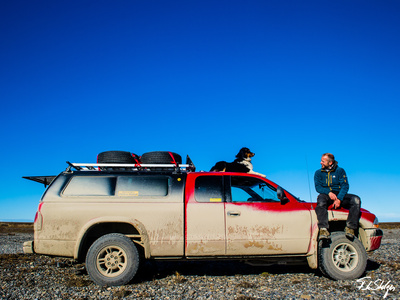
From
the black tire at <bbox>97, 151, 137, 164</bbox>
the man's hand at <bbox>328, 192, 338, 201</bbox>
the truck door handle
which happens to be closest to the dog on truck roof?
the truck door handle

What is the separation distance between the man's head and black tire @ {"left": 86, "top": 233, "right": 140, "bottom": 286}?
4.02 m

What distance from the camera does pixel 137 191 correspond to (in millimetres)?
5820

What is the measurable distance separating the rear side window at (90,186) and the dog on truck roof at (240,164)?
8.03 ft

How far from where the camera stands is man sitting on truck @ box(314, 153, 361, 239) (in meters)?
5.75

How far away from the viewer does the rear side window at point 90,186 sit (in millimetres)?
5805

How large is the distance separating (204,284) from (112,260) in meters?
1.73

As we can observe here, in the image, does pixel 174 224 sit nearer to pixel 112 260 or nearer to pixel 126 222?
pixel 126 222

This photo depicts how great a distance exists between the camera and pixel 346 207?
6.01m

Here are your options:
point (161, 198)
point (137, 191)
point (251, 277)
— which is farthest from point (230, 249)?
point (137, 191)

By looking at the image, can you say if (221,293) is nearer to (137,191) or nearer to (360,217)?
(137,191)

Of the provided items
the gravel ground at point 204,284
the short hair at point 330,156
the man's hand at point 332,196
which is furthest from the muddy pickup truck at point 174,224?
the short hair at point 330,156

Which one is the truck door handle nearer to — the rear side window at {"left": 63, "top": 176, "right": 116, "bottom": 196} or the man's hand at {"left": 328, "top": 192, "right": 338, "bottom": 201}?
the man's hand at {"left": 328, "top": 192, "right": 338, "bottom": 201}

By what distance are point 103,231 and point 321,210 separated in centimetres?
410

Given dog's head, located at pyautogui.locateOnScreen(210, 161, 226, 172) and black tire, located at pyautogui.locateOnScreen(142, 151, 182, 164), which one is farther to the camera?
dog's head, located at pyautogui.locateOnScreen(210, 161, 226, 172)
